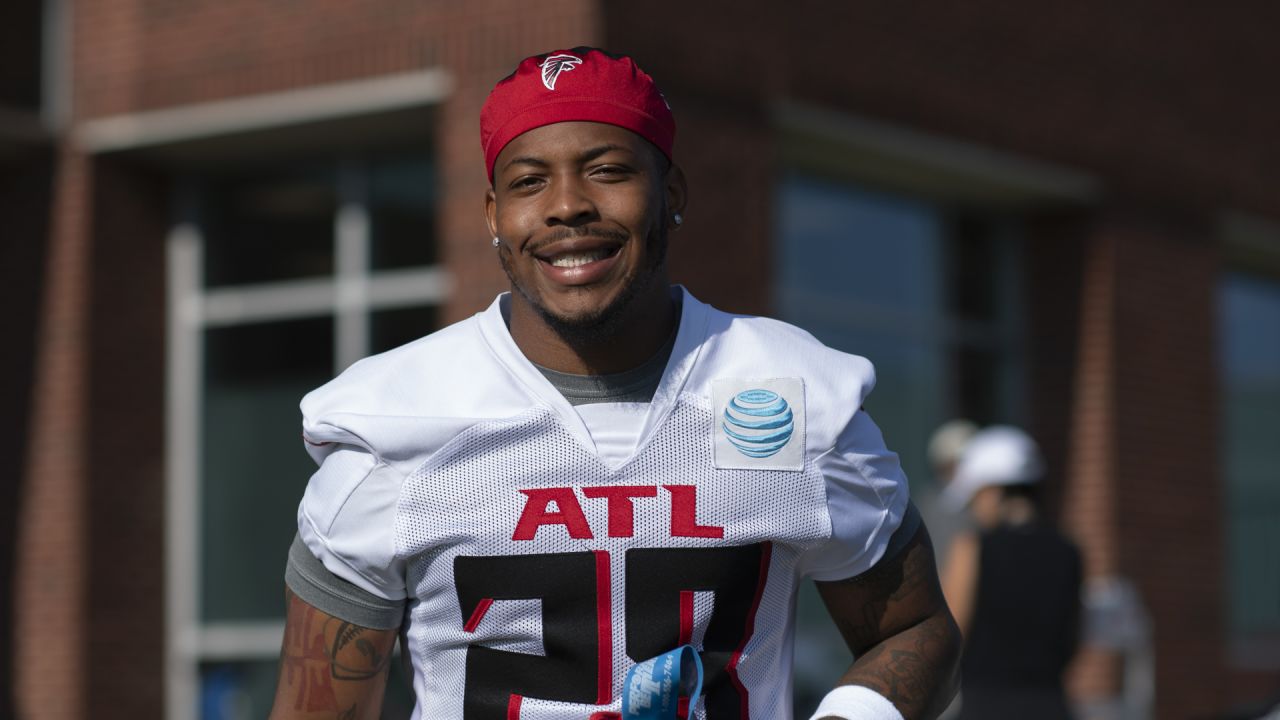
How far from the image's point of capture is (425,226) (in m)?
9.28

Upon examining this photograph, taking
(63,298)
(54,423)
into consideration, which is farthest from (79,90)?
(54,423)

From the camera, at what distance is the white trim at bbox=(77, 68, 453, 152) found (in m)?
8.56

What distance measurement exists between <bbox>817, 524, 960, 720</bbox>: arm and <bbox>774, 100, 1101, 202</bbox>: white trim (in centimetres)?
639

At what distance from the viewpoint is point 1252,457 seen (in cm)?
1301

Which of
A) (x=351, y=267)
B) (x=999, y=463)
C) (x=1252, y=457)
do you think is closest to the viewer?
(x=999, y=463)

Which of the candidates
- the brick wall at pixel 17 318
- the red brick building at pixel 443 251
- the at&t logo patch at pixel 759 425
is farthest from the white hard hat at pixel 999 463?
the brick wall at pixel 17 318

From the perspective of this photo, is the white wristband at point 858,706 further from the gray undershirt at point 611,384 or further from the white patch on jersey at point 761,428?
the gray undershirt at point 611,384

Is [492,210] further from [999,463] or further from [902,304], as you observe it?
[902,304]

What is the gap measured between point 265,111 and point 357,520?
668 cm

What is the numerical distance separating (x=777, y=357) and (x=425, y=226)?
22.1ft

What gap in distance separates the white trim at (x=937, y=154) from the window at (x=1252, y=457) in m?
2.27

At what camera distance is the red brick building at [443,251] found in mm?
8734

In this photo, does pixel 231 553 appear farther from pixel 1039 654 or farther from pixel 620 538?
pixel 620 538

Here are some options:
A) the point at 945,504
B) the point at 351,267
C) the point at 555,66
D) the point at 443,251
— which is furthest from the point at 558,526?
the point at 351,267
